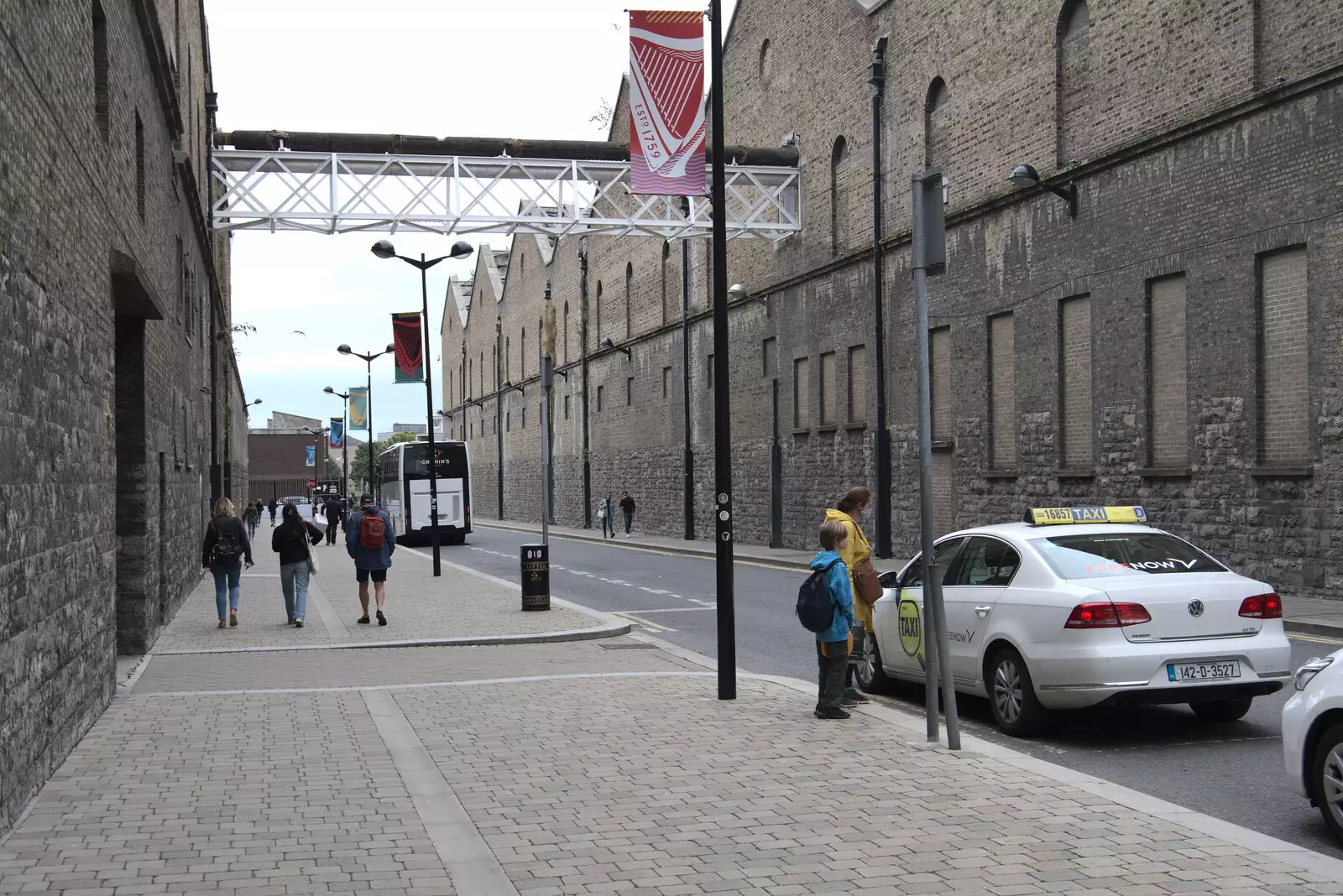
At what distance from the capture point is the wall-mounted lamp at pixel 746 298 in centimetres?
3750

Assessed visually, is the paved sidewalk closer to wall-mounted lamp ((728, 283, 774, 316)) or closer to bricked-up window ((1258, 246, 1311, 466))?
bricked-up window ((1258, 246, 1311, 466))

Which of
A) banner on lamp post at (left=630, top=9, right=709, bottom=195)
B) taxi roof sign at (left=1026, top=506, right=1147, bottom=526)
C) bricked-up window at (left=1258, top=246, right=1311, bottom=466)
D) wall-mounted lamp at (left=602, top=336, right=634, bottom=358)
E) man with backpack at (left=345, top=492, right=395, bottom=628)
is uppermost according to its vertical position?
wall-mounted lamp at (left=602, top=336, right=634, bottom=358)

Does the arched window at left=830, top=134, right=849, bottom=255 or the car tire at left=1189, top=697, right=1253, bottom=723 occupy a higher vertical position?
the arched window at left=830, top=134, right=849, bottom=255

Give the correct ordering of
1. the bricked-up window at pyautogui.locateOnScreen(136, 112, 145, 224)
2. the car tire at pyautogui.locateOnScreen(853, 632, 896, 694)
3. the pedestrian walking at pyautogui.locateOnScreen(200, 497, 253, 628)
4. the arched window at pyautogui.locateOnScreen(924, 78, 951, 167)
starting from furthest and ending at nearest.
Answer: the arched window at pyautogui.locateOnScreen(924, 78, 951, 167) < the pedestrian walking at pyautogui.locateOnScreen(200, 497, 253, 628) < the bricked-up window at pyautogui.locateOnScreen(136, 112, 145, 224) < the car tire at pyautogui.locateOnScreen(853, 632, 896, 694)

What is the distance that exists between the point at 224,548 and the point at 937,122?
17.8 metres

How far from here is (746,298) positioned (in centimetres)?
3888

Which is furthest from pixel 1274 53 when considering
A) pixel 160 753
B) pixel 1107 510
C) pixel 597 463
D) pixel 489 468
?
pixel 489 468

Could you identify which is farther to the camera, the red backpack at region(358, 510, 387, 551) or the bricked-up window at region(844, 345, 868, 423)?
the bricked-up window at region(844, 345, 868, 423)

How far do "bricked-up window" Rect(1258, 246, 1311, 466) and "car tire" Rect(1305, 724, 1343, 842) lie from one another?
13280mm

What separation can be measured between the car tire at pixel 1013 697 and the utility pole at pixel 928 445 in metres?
0.83

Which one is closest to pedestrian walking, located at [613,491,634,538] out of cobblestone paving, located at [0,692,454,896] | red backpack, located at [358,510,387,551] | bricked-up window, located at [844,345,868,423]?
bricked-up window, located at [844,345,868,423]

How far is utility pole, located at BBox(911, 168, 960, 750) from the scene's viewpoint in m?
8.42

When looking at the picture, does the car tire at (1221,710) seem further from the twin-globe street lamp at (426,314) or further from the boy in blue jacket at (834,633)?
the twin-globe street lamp at (426,314)

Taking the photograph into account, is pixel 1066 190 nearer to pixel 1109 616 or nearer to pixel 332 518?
pixel 1109 616
